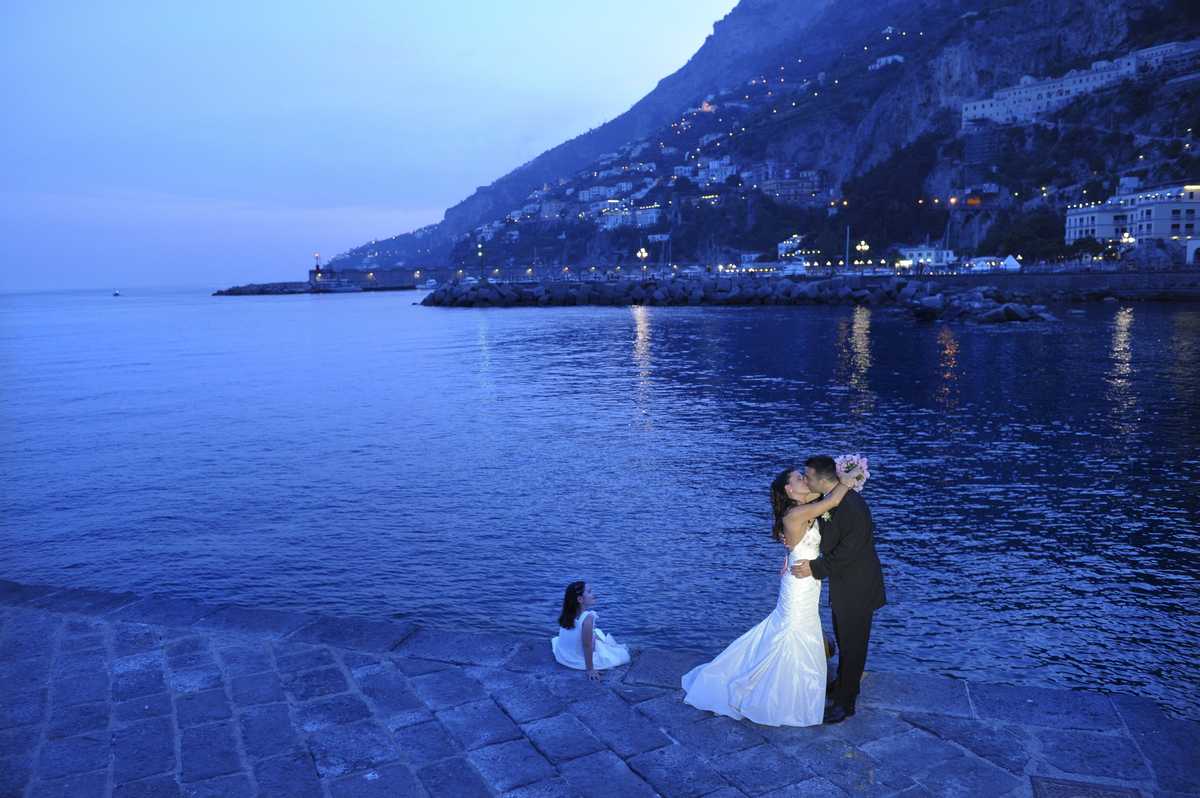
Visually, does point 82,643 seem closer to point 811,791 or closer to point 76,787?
point 76,787

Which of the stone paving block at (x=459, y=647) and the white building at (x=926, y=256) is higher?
the white building at (x=926, y=256)

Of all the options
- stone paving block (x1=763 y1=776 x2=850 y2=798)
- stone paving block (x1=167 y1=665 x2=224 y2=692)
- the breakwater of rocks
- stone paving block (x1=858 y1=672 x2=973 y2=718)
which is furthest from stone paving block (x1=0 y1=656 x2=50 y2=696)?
the breakwater of rocks

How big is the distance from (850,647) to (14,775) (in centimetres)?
599

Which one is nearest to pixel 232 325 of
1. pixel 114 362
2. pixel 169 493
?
pixel 114 362

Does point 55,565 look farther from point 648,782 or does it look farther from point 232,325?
point 232,325

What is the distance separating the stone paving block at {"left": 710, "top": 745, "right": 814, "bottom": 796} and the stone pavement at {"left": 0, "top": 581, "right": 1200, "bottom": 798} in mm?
16

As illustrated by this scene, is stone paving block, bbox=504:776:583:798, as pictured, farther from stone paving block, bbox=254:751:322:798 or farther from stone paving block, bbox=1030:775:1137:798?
stone paving block, bbox=1030:775:1137:798

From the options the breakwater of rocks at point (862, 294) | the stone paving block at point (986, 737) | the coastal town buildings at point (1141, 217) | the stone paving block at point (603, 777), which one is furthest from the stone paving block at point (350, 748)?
the coastal town buildings at point (1141, 217)

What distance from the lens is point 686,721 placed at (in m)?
5.90

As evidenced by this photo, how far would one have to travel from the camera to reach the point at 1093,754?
5.37m

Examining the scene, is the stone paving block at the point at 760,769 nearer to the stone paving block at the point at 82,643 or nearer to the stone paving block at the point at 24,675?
the stone paving block at the point at 24,675

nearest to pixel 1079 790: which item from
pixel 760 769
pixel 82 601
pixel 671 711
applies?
pixel 760 769

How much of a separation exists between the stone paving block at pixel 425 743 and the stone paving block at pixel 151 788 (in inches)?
57.1

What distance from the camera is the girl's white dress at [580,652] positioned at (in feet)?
22.4
